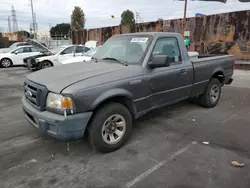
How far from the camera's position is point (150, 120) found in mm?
4566

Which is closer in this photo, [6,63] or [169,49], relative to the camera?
[169,49]

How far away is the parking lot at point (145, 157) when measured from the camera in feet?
8.49

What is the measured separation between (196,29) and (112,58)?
11512 mm

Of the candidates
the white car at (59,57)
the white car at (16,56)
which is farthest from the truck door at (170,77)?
the white car at (16,56)

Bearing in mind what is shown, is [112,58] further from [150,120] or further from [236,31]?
[236,31]

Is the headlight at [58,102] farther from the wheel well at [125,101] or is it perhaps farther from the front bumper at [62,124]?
the wheel well at [125,101]

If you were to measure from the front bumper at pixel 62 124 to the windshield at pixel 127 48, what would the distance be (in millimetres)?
1415

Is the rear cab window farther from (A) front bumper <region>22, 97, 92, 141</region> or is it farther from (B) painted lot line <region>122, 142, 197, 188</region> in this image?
(A) front bumper <region>22, 97, 92, 141</region>

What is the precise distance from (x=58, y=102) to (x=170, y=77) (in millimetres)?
2185

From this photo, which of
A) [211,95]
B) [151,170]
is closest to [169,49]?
[211,95]

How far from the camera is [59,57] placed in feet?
39.3

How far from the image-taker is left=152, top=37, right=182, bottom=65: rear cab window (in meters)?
3.85

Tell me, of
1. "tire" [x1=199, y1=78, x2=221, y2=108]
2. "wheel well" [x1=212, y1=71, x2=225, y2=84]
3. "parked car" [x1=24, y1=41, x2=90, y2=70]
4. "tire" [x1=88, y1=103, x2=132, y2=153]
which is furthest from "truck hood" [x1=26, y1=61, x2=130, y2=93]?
"parked car" [x1=24, y1=41, x2=90, y2=70]

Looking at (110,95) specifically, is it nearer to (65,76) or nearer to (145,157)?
(65,76)
